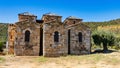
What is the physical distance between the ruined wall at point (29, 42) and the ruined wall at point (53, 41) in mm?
1325

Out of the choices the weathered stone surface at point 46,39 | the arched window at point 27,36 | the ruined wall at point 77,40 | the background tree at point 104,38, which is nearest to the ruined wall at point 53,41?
the weathered stone surface at point 46,39

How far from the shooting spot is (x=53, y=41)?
27.9 metres

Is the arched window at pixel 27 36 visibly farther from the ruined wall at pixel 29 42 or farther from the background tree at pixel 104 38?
the background tree at pixel 104 38

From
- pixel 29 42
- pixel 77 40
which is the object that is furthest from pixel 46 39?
pixel 77 40

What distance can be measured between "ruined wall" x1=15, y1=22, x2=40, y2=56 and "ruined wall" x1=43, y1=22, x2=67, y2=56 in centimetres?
133

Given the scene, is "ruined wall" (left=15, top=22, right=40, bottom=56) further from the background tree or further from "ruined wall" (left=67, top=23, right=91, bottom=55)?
the background tree

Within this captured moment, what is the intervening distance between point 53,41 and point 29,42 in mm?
3285

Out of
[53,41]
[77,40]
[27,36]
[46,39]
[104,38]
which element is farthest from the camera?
[104,38]

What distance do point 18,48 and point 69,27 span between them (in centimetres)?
771

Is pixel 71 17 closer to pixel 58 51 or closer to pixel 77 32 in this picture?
pixel 77 32

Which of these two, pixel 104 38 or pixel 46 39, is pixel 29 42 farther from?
pixel 104 38

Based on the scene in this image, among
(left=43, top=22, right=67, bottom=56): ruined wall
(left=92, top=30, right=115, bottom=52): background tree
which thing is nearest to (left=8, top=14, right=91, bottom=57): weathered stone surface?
(left=43, top=22, right=67, bottom=56): ruined wall

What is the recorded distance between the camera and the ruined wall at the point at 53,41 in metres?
27.5

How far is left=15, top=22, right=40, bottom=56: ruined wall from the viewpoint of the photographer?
1081 inches
